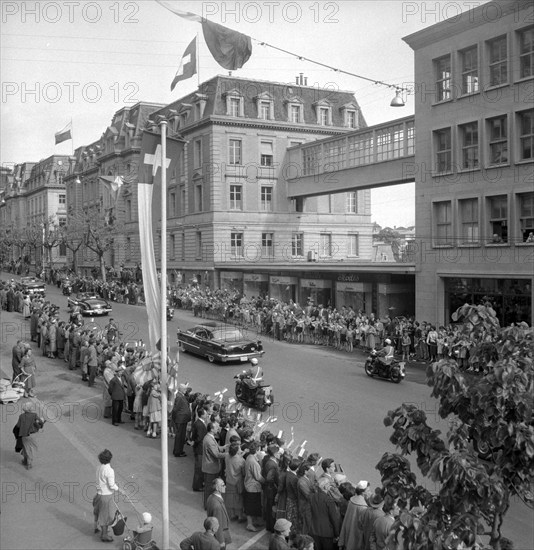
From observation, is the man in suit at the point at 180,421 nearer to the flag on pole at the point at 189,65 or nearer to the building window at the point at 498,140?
the flag on pole at the point at 189,65

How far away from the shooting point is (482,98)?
27984 millimetres

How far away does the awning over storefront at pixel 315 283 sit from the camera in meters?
37.5

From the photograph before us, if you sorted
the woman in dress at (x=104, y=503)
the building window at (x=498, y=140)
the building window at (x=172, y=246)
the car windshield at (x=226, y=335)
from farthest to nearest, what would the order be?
the building window at (x=172, y=246) < the building window at (x=498, y=140) < the car windshield at (x=226, y=335) < the woman in dress at (x=104, y=503)

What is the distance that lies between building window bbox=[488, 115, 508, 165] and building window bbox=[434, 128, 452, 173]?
2338mm

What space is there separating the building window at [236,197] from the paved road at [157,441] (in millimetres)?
30328

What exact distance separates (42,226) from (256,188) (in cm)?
3541

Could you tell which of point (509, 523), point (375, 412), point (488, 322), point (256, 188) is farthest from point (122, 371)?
point (256, 188)

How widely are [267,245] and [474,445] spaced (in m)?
51.5

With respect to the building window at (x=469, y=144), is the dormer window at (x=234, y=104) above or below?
above

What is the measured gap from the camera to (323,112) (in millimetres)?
60250

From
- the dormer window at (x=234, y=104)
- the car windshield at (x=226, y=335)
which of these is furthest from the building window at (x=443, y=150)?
the dormer window at (x=234, y=104)


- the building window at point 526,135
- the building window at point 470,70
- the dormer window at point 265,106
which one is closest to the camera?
the building window at point 526,135

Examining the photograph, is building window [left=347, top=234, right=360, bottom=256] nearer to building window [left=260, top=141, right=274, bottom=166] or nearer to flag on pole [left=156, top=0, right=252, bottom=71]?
building window [left=260, top=141, right=274, bottom=166]

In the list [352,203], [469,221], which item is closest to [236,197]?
[352,203]
